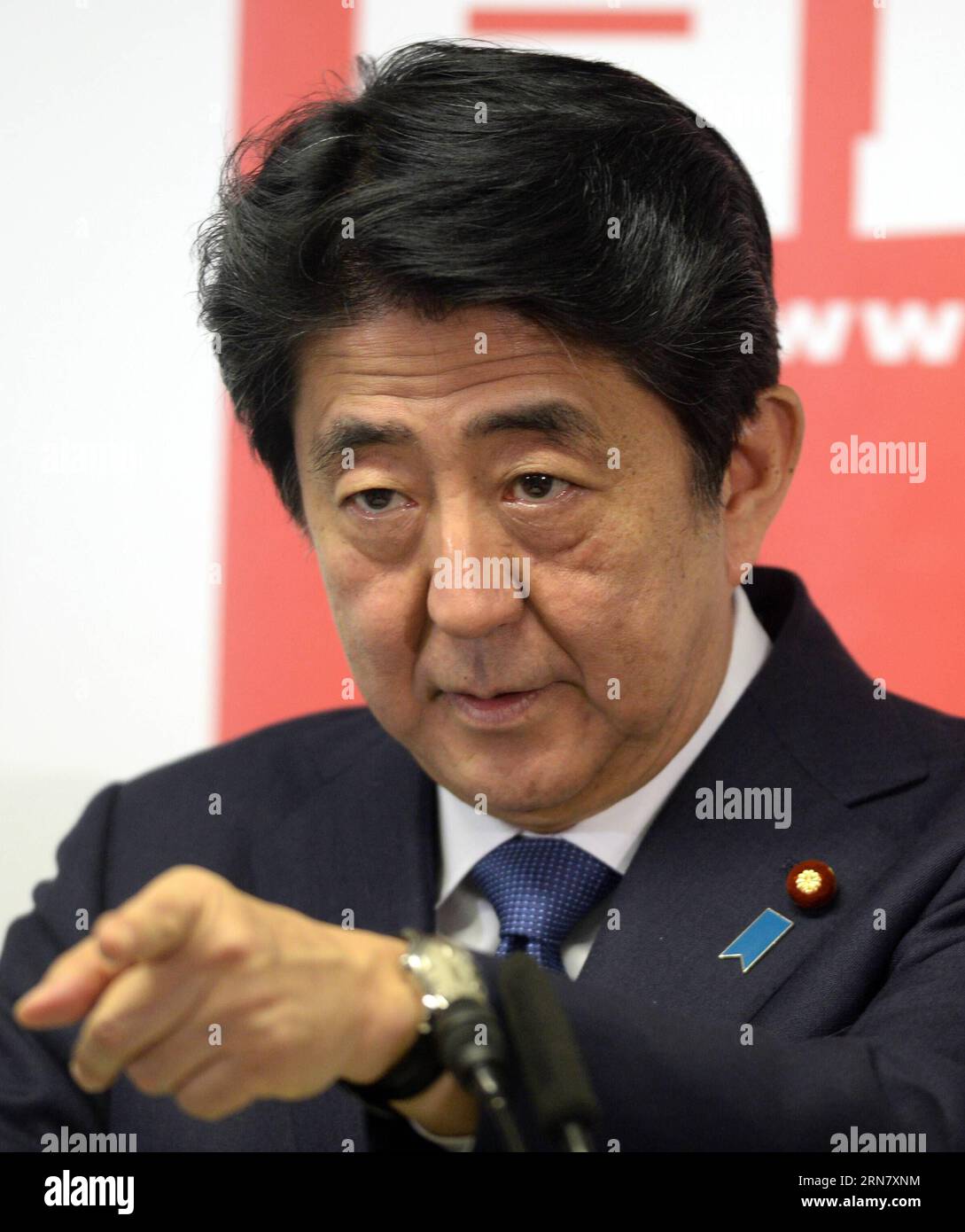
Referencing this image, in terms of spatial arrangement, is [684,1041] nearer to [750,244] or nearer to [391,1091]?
[391,1091]

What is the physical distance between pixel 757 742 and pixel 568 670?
27 cm

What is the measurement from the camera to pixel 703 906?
5.69ft

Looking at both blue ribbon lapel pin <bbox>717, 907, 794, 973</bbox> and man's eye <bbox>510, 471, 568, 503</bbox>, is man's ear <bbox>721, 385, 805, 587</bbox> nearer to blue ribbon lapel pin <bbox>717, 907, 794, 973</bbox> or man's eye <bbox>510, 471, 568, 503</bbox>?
man's eye <bbox>510, 471, 568, 503</bbox>

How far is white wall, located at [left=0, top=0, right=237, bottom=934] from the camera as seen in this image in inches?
104

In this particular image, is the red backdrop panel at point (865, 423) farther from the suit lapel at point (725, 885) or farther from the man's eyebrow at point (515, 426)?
the man's eyebrow at point (515, 426)

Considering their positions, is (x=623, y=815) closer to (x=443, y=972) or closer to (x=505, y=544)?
(x=505, y=544)

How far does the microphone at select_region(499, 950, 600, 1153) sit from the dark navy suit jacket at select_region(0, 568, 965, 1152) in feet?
0.62

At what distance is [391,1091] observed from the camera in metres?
1.19

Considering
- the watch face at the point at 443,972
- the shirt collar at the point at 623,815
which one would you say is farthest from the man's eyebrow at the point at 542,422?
the watch face at the point at 443,972

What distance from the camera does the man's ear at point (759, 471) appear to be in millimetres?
1867

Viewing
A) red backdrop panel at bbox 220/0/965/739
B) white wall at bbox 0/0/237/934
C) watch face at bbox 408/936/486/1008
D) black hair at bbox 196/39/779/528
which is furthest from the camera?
white wall at bbox 0/0/237/934

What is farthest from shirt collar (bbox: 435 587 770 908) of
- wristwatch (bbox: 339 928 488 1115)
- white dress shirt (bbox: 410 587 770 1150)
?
wristwatch (bbox: 339 928 488 1115)

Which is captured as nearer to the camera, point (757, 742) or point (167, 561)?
point (757, 742)
